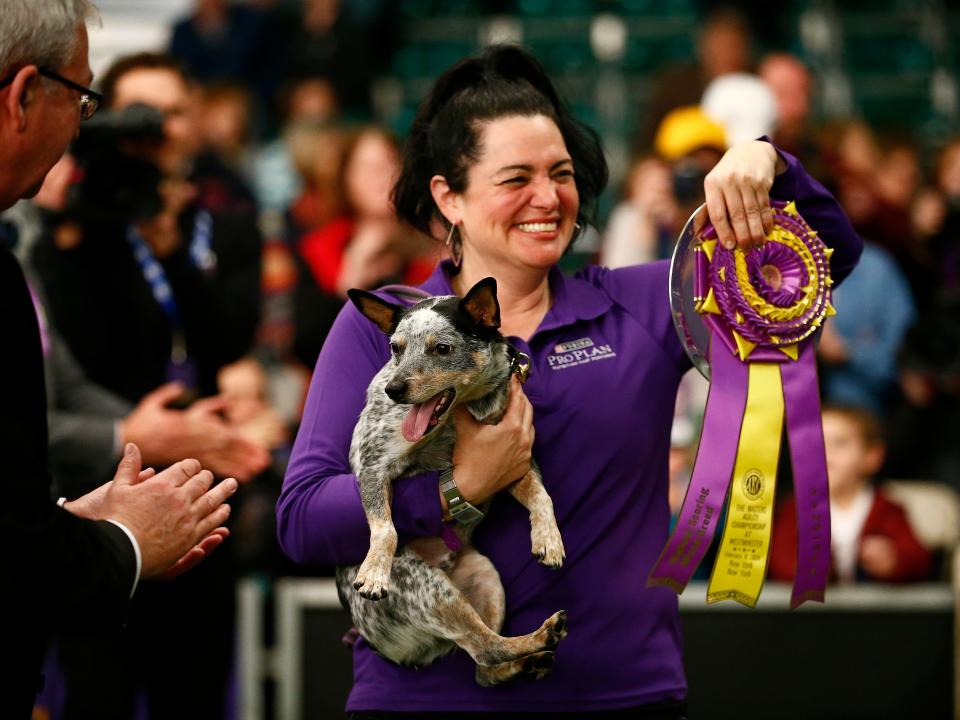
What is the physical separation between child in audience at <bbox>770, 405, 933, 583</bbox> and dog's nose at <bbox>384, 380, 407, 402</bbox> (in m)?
3.21

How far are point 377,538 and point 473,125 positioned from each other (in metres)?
0.86

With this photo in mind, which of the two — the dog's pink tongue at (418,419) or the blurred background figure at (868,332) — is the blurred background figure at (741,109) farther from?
the dog's pink tongue at (418,419)

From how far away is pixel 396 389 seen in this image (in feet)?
8.21

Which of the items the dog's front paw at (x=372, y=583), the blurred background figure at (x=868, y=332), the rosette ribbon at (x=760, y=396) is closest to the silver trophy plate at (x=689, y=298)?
the rosette ribbon at (x=760, y=396)

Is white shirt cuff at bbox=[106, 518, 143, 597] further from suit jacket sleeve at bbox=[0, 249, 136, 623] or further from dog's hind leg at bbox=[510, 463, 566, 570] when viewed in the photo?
dog's hind leg at bbox=[510, 463, 566, 570]

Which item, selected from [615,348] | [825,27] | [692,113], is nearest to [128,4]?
[825,27]

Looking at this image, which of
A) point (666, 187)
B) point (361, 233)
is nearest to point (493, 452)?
point (361, 233)

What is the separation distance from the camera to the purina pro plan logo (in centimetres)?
280

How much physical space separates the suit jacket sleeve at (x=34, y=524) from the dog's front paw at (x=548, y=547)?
0.68 meters

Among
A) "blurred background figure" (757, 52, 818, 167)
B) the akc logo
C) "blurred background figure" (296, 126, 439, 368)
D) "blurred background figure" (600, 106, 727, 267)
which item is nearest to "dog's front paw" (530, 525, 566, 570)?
the akc logo

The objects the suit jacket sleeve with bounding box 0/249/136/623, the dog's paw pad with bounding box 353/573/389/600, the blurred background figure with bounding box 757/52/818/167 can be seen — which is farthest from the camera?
the blurred background figure with bounding box 757/52/818/167

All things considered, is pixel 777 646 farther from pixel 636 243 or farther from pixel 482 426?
pixel 482 426

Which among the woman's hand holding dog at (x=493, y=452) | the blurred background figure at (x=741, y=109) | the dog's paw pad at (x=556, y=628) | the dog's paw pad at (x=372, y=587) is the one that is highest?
the blurred background figure at (x=741, y=109)

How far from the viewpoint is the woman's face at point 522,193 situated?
111 inches
